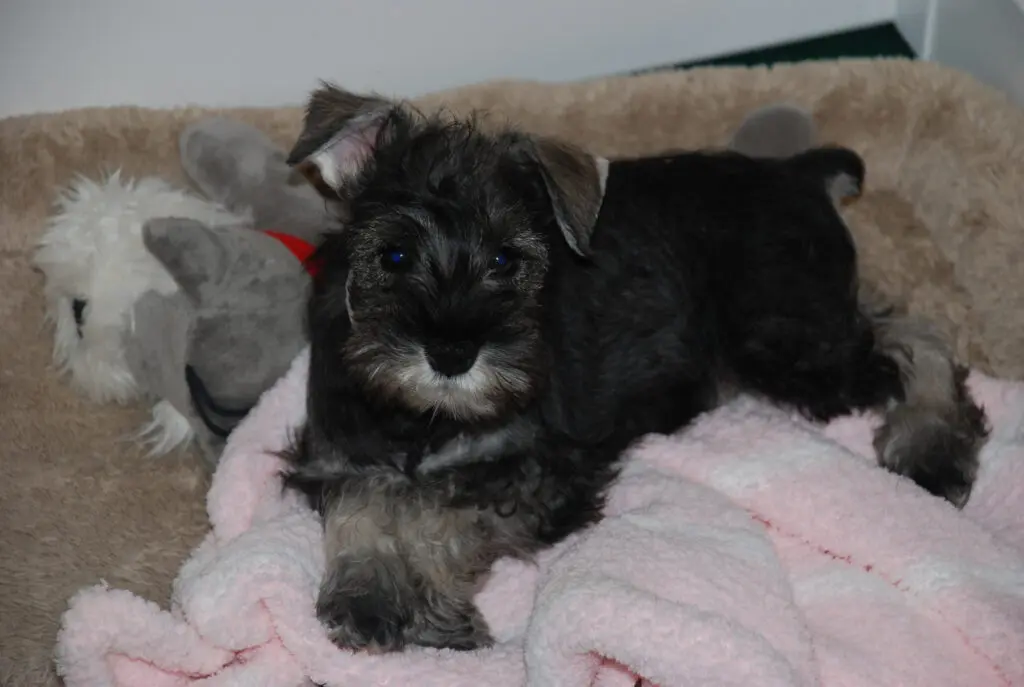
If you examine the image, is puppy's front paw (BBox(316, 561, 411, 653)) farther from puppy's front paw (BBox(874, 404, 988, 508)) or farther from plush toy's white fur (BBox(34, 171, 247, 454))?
puppy's front paw (BBox(874, 404, 988, 508))

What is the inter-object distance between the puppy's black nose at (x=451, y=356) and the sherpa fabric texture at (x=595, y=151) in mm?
1179

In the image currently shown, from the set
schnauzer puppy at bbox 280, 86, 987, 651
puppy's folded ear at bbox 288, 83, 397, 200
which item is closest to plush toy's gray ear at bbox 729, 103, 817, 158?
schnauzer puppy at bbox 280, 86, 987, 651

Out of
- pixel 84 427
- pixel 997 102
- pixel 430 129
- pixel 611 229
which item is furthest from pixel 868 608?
pixel 84 427

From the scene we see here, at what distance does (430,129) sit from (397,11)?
1.37 m

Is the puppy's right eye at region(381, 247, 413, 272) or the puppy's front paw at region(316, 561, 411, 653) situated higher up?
the puppy's right eye at region(381, 247, 413, 272)

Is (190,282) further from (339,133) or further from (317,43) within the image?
(317,43)

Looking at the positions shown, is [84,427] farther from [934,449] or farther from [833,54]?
[833,54]

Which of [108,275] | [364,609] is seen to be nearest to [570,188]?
[364,609]

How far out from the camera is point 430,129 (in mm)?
2955

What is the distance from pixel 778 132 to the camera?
13.4ft

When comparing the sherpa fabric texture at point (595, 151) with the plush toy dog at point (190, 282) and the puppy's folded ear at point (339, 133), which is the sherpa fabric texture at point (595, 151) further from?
the puppy's folded ear at point (339, 133)

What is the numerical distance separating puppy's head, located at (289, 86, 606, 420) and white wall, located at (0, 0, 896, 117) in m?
1.19

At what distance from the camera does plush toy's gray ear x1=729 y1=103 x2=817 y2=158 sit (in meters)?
4.08

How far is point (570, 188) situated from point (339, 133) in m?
0.54
